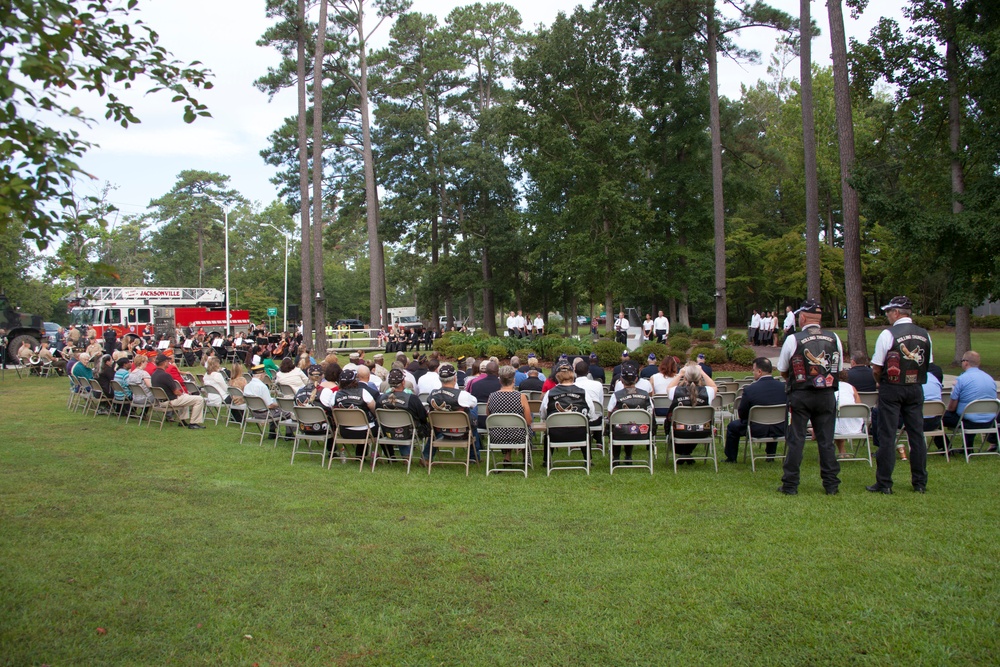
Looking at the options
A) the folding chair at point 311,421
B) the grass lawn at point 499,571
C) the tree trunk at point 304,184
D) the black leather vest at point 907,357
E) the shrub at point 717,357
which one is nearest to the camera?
the grass lawn at point 499,571

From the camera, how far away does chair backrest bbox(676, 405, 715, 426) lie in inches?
306

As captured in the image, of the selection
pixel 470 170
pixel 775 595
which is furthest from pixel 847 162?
pixel 470 170

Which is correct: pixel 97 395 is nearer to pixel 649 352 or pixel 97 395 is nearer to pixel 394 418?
pixel 394 418

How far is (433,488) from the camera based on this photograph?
285 inches

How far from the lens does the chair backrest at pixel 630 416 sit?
25.8ft

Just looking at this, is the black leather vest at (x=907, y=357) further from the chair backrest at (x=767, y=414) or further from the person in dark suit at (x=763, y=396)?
the person in dark suit at (x=763, y=396)

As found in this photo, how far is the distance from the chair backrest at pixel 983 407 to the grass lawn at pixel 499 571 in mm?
702

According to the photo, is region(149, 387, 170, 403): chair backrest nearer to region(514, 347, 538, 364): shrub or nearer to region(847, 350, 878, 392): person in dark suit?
region(847, 350, 878, 392): person in dark suit

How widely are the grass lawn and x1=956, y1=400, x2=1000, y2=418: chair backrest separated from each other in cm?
70

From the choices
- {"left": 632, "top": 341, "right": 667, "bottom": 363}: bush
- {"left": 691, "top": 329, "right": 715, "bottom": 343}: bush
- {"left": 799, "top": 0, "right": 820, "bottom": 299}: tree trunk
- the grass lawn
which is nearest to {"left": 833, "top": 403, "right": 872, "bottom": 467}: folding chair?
the grass lawn

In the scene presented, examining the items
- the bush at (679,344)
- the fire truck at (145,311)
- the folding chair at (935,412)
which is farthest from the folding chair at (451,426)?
the fire truck at (145,311)

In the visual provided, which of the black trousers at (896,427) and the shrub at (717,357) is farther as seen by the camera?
the shrub at (717,357)

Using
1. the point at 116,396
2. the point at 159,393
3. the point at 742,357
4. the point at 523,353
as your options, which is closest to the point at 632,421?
the point at 159,393

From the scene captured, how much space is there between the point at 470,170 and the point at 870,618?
3595 centimetres
